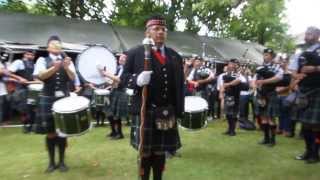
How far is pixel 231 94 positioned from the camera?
28.5 feet

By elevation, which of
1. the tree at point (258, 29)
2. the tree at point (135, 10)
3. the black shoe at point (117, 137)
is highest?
the tree at point (135, 10)

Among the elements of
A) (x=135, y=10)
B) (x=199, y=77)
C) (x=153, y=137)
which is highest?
(x=135, y=10)

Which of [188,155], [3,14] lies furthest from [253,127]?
[3,14]

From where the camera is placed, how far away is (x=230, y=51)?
15805 millimetres

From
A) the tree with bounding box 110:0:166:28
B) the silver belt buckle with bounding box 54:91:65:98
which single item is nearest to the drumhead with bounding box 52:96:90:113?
the silver belt buckle with bounding box 54:91:65:98

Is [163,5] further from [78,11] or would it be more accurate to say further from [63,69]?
[63,69]

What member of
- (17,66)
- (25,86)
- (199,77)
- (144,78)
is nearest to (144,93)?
(144,78)

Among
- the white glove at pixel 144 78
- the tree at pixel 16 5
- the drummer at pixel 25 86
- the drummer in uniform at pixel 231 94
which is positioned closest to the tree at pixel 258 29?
the tree at pixel 16 5

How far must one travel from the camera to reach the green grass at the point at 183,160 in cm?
525

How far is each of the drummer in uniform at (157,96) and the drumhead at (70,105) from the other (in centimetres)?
107

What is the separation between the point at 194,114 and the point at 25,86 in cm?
481

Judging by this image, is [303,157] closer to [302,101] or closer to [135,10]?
[302,101]

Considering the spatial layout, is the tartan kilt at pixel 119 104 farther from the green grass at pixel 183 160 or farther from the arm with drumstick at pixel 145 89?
the arm with drumstick at pixel 145 89

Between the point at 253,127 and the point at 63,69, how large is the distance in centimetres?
539
